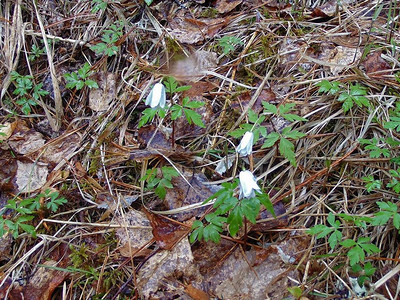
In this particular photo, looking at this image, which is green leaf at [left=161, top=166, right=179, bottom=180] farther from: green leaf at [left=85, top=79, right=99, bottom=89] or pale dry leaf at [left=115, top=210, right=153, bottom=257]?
green leaf at [left=85, top=79, right=99, bottom=89]

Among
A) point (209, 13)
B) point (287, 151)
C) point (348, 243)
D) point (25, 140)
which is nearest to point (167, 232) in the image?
point (287, 151)

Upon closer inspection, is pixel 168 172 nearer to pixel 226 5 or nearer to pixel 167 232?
pixel 167 232

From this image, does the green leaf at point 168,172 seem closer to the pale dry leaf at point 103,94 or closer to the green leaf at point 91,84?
the pale dry leaf at point 103,94

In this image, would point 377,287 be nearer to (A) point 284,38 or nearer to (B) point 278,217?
(B) point 278,217

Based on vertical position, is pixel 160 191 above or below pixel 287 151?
below

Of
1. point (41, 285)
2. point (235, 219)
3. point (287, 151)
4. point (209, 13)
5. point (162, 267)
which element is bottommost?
point (41, 285)

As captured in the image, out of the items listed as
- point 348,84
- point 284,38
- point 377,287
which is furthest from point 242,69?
point 377,287

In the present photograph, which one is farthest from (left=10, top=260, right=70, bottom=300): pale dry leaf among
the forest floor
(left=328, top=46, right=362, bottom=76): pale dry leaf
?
(left=328, top=46, right=362, bottom=76): pale dry leaf
